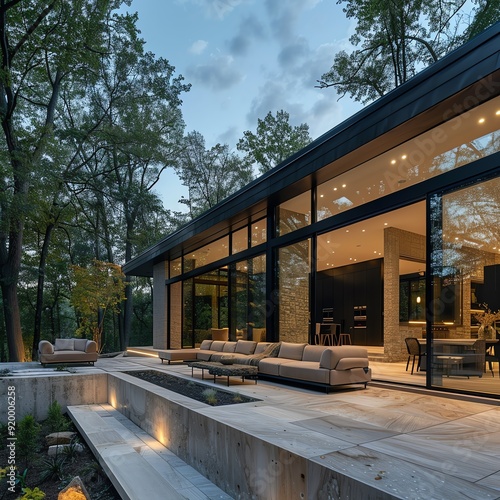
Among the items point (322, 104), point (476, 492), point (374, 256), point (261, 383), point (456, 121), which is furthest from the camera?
point (322, 104)

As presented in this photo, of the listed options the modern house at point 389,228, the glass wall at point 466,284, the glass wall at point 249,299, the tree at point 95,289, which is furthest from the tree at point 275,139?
the glass wall at point 466,284

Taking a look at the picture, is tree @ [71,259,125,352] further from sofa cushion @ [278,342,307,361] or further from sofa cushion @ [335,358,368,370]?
sofa cushion @ [335,358,368,370]

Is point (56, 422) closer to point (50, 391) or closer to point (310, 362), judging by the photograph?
point (50, 391)

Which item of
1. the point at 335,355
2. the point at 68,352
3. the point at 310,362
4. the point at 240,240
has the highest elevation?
the point at 240,240

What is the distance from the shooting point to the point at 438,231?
551 centimetres

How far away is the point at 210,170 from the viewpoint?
2428cm

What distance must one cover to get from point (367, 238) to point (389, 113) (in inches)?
232

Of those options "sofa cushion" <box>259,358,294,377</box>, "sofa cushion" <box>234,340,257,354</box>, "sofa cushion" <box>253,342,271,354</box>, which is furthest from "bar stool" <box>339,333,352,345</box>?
"sofa cushion" <box>259,358,294,377</box>

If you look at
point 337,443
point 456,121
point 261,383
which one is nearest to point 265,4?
point 456,121

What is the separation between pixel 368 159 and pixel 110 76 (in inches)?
650

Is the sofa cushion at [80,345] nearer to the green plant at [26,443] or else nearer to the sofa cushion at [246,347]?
the sofa cushion at [246,347]

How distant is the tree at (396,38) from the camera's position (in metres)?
13.1

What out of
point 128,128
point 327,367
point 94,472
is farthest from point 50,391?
point 128,128

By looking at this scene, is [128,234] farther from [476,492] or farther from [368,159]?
[476,492]
